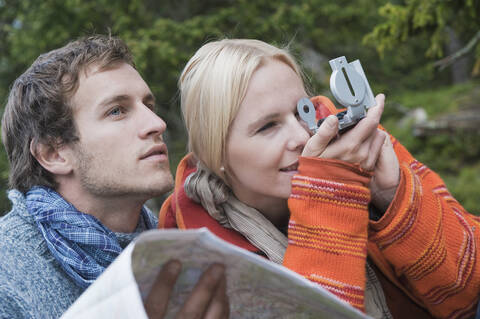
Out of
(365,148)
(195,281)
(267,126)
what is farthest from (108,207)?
(195,281)

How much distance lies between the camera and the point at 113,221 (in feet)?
7.89

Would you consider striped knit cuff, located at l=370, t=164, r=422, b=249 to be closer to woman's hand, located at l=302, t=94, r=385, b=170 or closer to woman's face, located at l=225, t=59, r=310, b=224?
woman's hand, located at l=302, t=94, r=385, b=170

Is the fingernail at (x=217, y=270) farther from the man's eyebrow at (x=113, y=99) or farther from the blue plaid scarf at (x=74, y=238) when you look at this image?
the man's eyebrow at (x=113, y=99)

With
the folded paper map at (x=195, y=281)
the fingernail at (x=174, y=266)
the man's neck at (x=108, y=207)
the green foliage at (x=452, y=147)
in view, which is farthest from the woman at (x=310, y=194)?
the green foliage at (x=452, y=147)

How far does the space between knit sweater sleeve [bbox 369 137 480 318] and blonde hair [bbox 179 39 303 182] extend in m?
0.67

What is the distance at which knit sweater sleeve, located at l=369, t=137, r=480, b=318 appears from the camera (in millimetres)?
1652

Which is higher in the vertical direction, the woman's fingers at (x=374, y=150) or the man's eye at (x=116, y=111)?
the woman's fingers at (x=374, y=150)

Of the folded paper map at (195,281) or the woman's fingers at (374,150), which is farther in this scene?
the woman's fingers at (374,150)

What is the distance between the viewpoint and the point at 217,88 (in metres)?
1.93

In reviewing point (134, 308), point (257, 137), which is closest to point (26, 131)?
point (257, 137)

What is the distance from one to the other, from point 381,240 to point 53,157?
1614mm

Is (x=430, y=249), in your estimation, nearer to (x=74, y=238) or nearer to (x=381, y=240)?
(x=381, y=240)

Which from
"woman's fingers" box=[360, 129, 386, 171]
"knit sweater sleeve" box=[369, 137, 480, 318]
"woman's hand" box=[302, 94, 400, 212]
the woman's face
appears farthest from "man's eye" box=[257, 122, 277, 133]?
"knit sweater sleeve" box=[369, 137, 480, 318]

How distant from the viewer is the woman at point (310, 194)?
1.58 metres
